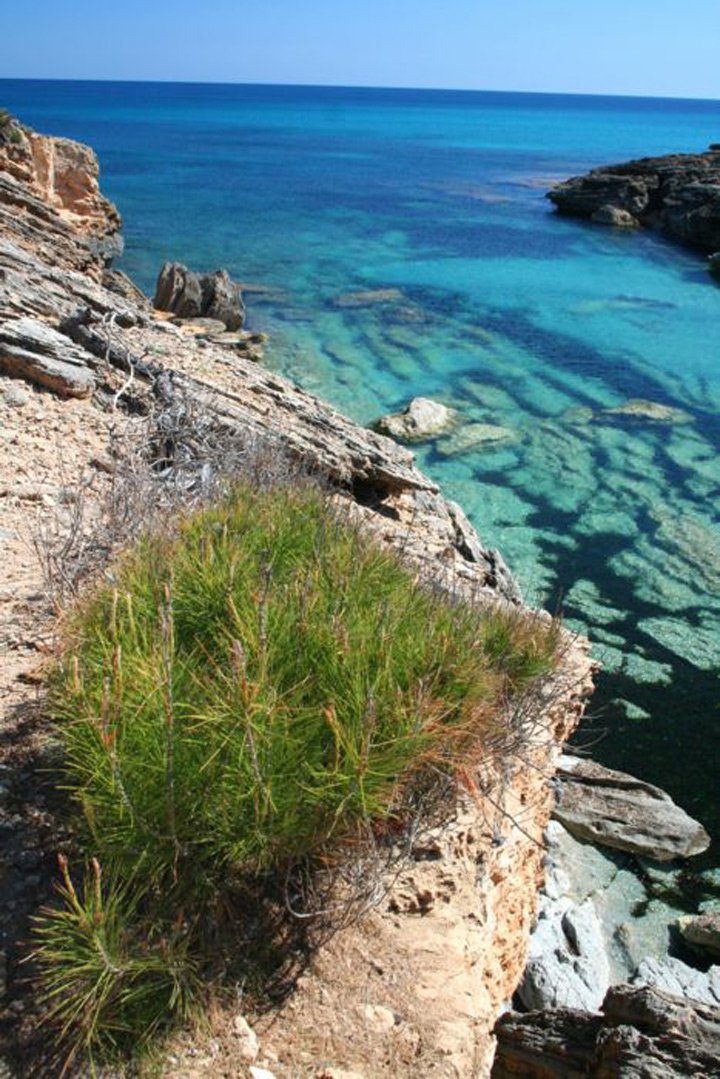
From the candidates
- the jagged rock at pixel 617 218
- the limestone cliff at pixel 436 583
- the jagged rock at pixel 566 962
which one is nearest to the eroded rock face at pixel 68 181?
the limestone cliff at pixel 436 583

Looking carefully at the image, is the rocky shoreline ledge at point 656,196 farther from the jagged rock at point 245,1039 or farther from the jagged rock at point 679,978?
the jagged rock at point 245,1039

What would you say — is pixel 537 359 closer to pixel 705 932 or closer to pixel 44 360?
pixel 44 360

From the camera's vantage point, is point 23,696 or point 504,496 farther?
point 504,496

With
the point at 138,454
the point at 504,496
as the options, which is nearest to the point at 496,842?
the point at 138,454

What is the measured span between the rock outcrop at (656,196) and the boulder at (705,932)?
36377 mm

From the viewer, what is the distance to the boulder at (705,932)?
21.7 ft

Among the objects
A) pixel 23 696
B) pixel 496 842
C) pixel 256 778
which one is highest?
pixel 256 778

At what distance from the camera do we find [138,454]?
715 cm

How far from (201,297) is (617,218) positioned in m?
28.2

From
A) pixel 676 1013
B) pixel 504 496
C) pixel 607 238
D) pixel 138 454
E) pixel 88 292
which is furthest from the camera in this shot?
pixel 607 238

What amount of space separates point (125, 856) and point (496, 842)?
1954mm

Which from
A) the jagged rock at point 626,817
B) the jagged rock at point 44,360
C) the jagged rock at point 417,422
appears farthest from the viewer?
the jagged rock at point 417,422

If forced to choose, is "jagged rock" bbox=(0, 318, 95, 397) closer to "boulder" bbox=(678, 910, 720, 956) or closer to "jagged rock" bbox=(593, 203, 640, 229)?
"boulder" bbox=(678, 910, 720, 956)

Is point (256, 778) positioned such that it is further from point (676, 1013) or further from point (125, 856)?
point (676, 1013)
